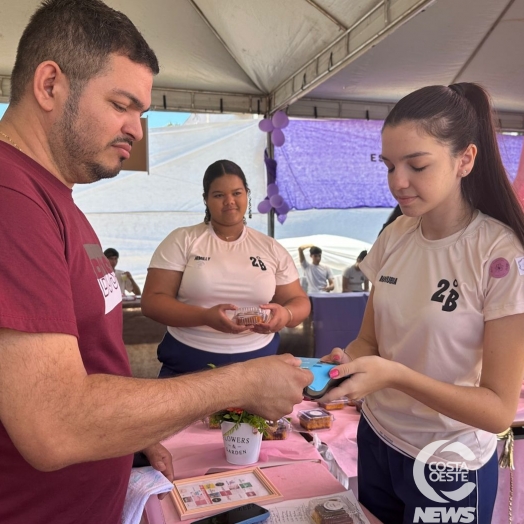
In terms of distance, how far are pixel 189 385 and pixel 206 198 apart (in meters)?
1.76

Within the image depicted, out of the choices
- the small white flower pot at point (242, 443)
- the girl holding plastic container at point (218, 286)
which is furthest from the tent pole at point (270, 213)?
the small white flower pot at point (242, 443)

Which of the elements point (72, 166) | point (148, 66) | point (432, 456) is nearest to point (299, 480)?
point (432, 456)

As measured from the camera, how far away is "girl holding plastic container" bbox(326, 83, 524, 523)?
1.17 m

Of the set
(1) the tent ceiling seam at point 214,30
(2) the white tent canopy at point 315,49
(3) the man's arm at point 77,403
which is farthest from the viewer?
(1) the tent ceiling seam at point 214,30

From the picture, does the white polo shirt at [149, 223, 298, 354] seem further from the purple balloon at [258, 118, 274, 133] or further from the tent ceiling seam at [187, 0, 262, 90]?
the purple balloon at [258, 118, 274, 133]

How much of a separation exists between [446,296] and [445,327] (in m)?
0.08

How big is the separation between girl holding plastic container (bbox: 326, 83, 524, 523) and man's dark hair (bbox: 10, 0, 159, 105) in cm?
73

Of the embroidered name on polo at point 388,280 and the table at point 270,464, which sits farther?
the embroidered name on polo at point 388,280

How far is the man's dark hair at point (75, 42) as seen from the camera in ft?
3.09

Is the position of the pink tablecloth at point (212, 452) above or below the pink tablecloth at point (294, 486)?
below

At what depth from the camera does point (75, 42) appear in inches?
37.2

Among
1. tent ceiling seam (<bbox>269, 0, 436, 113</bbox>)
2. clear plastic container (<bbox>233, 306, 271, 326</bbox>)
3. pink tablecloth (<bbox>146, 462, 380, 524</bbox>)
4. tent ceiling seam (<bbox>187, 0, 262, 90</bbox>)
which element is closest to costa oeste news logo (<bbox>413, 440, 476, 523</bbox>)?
pink tablecloth (<bbox>146, 462, 380, 524</bbox>)

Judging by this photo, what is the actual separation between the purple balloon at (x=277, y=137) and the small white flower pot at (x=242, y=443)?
457 centimetres

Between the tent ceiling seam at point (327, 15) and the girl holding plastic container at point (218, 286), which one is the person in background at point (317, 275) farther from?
the girl holding plastic container at point (218, 286)
